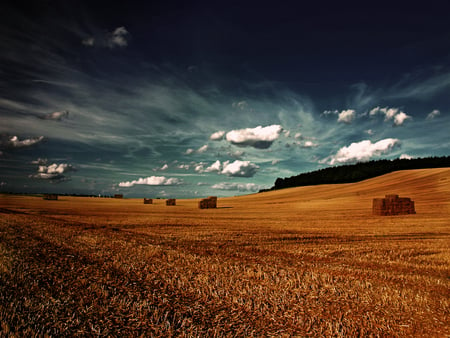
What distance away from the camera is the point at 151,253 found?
6.17m

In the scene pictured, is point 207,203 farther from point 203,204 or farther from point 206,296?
point 206,296

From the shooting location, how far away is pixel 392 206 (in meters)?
26.7

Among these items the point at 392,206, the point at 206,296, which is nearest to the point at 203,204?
the point at 392,206

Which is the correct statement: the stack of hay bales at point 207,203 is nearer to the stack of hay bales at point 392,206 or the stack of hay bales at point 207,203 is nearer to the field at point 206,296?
the stack of hay bales at point 392,206

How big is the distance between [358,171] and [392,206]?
78803 mm

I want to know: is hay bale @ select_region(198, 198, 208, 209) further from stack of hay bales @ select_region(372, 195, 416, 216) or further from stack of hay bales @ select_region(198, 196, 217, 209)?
stack of hay bales @ select_region(372, 195, 416, 216)

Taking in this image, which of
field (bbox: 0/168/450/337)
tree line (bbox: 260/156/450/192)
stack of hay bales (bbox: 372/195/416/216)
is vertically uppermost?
tree line (bbox: 260/156/450/192)

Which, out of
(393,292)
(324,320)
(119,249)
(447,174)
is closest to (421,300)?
(393,292)

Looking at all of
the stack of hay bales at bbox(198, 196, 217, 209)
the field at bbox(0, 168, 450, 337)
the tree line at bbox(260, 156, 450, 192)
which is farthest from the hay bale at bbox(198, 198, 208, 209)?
the tree line at bbox(260, 156, 450, 192)

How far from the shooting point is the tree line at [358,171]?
85688 millimetres

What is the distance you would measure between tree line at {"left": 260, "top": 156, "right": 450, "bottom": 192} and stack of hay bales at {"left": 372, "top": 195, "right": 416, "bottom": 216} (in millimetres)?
61082

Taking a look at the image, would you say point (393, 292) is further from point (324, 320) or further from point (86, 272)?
point (86, 272)

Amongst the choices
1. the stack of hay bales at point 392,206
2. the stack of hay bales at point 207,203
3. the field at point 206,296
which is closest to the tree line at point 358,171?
the stack of hay bales at point 207,203

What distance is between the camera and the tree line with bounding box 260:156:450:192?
85.7 m
